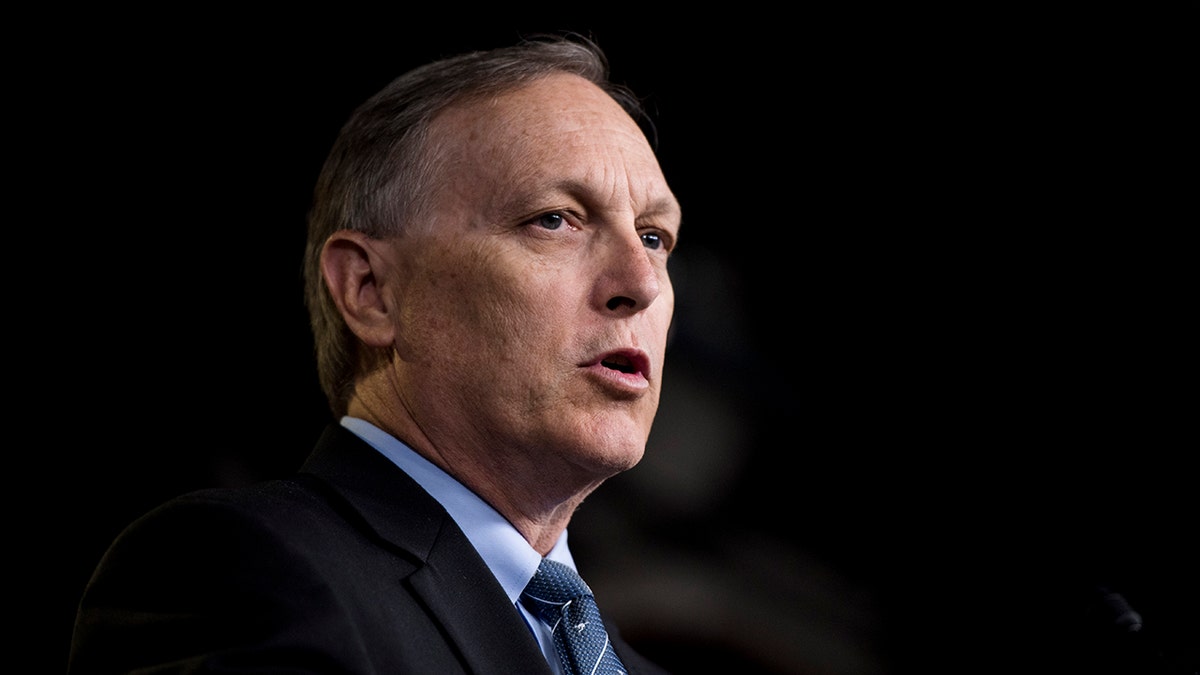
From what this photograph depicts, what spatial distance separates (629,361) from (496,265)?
0.90 feet

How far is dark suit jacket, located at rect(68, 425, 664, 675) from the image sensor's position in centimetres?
120

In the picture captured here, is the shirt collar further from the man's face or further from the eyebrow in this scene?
the eyebrow

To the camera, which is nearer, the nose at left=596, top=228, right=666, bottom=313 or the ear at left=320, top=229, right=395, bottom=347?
the nose at left=596, top=228, right=666, bottom=313

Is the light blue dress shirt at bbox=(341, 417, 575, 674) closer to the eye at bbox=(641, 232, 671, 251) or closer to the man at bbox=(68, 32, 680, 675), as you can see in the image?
the man at bbox=(68, 32, 680, 675)

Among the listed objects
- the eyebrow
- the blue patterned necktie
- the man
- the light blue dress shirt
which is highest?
the eyebrow

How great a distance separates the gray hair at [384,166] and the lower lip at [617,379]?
1.38ft

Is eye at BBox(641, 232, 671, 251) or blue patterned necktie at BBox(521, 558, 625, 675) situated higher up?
eye at BBox(641, 232, 671, 251)

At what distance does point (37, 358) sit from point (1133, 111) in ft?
8.64

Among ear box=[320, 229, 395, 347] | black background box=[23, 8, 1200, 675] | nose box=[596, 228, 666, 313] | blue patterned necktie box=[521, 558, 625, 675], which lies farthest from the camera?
black background box=[23, 8, 1200, 675]

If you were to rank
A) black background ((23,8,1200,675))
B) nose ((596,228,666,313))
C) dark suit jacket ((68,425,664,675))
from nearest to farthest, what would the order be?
dark suit jacket ((68,425,664,675))
nose ((596,228,666,313))
black background ((23,8,1200,675))

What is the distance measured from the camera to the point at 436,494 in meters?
1.73

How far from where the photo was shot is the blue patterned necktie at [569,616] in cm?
163

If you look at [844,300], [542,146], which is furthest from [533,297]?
[844,300]

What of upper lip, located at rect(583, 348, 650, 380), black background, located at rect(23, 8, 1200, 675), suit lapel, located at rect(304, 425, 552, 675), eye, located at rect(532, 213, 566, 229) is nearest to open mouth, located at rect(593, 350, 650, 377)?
upper lip, located at rect(583, 348, 650, 380)
